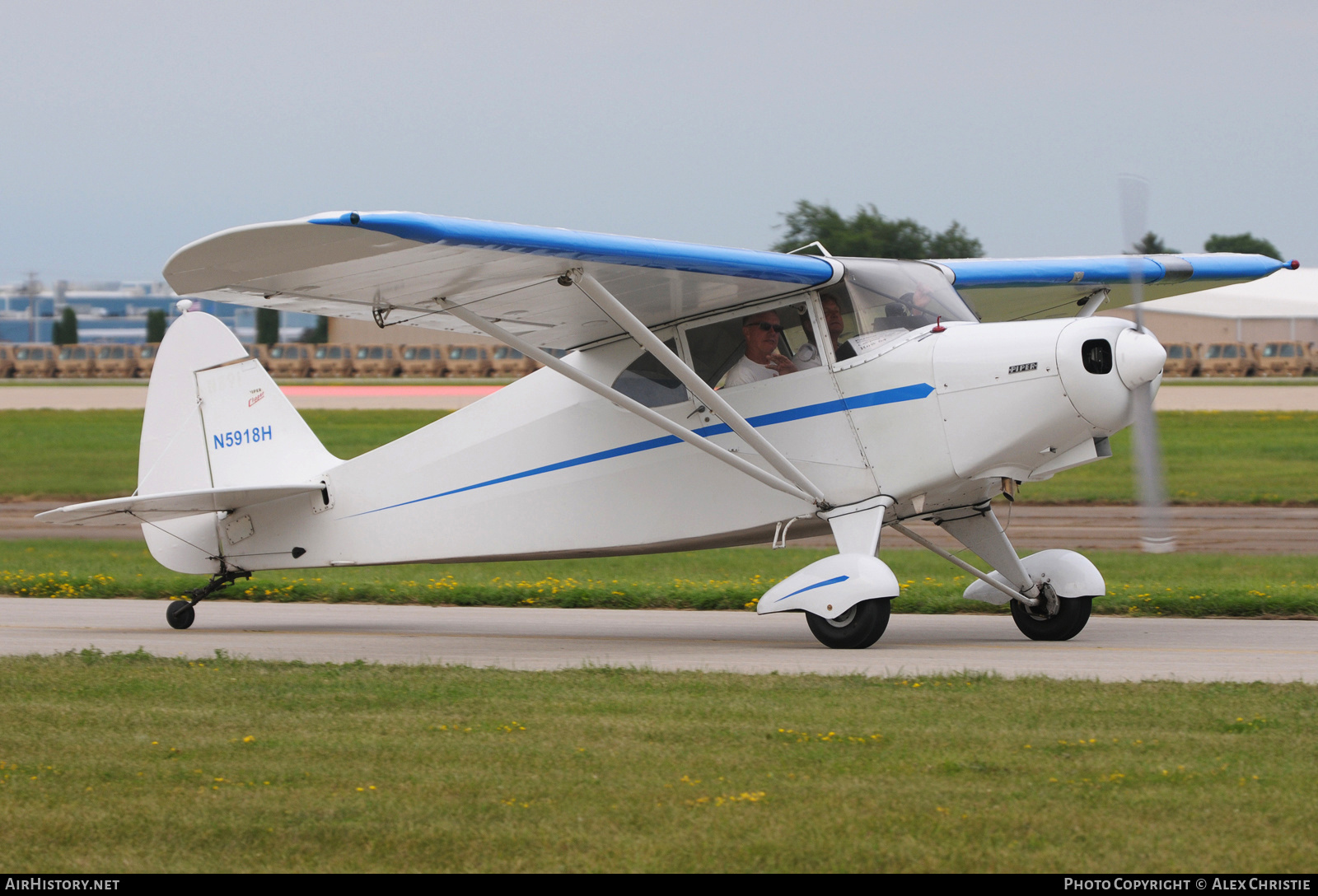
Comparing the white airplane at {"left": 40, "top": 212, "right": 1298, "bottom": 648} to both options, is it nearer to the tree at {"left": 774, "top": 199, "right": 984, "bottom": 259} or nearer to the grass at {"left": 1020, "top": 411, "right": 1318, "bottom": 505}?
the grass at {"left": 1020, "top": 411, "right": 1318, "bottom": 505}

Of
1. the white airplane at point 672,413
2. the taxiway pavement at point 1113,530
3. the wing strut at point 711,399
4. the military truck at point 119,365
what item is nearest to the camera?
the white airplane at point 672,413

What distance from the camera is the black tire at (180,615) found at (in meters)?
12.1

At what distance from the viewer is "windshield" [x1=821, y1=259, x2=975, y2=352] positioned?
9852 millimetres

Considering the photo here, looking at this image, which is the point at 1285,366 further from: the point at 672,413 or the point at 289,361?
the point at 672,413

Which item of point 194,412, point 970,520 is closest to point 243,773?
point 970,520

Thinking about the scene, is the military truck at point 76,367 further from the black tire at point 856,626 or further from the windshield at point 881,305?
the black tire at point 856,626

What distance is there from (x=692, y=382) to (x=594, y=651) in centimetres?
215

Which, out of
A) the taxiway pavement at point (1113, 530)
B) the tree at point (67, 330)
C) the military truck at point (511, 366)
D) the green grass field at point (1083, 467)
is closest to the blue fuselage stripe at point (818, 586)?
the taxiway pavement at point (1113, 530)

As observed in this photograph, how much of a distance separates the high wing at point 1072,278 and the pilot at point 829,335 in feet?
4.65

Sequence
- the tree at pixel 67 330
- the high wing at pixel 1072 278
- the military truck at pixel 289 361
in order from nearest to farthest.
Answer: the high wing at pixel 1072 278, the military truck at pixel 289 361, the tree at pixel 67 330

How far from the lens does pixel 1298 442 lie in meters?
31.1

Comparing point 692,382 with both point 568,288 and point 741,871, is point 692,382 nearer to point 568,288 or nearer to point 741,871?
point 568,288

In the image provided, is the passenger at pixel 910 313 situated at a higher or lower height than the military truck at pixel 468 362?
lower

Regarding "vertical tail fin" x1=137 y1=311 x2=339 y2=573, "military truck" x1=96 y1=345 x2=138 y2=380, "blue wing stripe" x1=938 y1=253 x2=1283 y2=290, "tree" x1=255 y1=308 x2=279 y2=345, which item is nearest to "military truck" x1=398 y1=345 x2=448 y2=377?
"military truck" x1=96 y1=345 x2=138 y2=380
